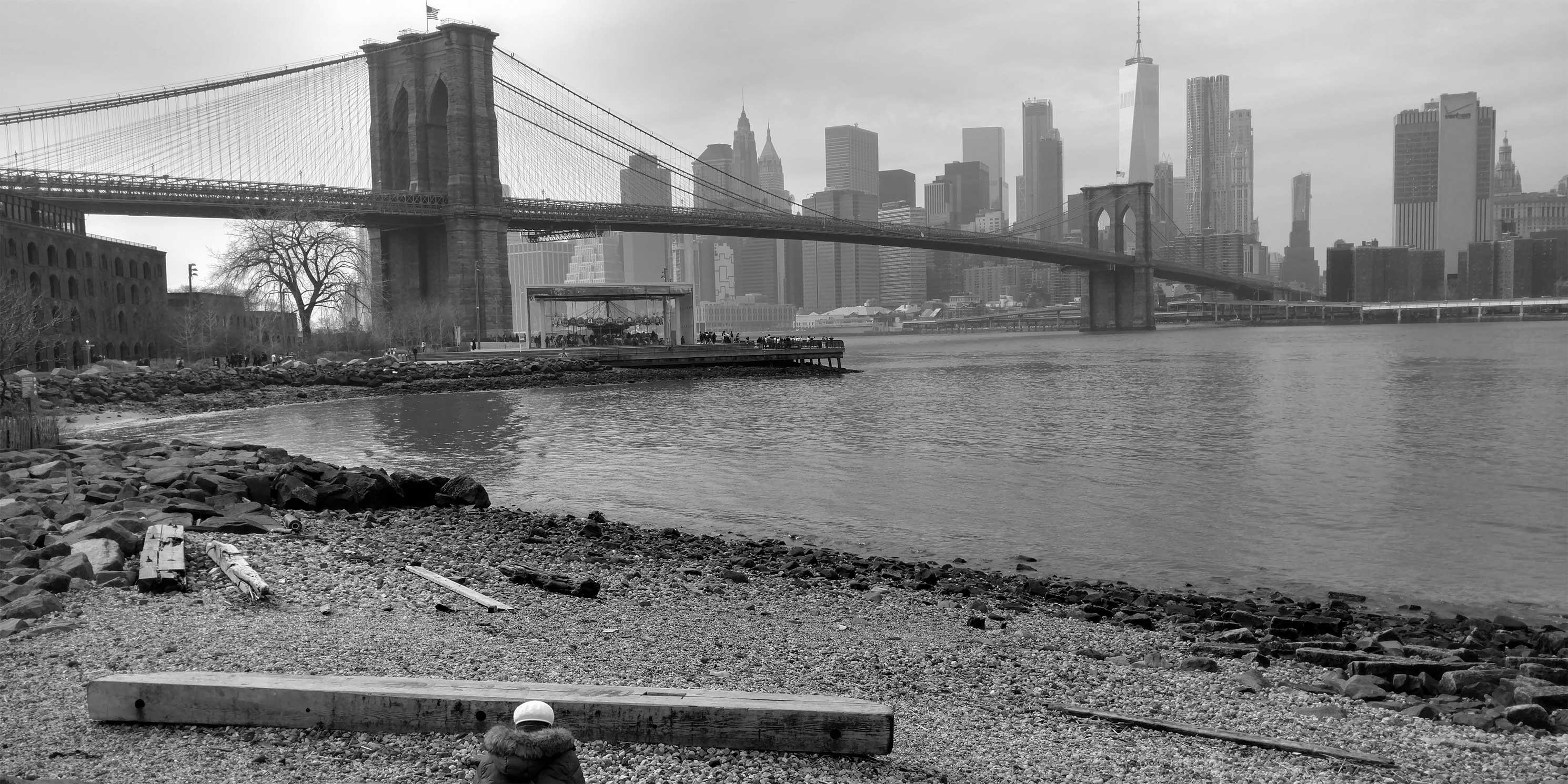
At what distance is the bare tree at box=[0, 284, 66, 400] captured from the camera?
30.9 meters

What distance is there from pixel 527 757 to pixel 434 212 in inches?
2844

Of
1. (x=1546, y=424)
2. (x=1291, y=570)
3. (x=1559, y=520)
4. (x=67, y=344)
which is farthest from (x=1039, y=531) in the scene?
(x=67, y=344)

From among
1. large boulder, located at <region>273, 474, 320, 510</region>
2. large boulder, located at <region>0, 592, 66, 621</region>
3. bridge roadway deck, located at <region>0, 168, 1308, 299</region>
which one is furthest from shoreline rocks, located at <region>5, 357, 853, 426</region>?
large boulder, located at <region>0, 592, 66, 621</region>

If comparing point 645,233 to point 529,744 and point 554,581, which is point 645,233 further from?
point 529,744

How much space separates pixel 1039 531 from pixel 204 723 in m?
11.7

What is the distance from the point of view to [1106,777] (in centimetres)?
513

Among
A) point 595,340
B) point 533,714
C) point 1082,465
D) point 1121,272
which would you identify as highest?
point 1121,272

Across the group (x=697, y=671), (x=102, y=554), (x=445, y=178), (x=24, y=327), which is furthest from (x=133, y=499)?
(x=445, y=178)

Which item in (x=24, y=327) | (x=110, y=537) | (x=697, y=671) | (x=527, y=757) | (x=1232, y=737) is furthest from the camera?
(x=24, y=327)

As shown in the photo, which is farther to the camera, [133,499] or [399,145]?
[399,145]

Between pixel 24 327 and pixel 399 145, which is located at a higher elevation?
pixel 399 145

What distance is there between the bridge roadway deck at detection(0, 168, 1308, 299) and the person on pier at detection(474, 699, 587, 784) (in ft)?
193

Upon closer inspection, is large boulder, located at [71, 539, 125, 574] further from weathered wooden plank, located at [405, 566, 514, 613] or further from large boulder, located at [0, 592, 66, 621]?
weathered wooden plank, located at [405, 566, 514, 613]

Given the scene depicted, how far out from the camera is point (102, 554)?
8.51m
